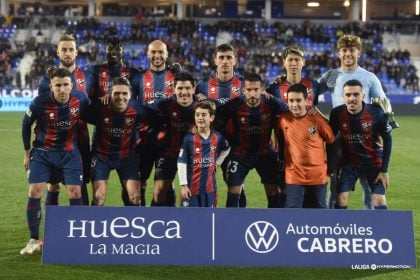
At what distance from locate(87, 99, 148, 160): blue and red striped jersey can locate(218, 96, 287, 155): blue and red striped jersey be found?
796 mm

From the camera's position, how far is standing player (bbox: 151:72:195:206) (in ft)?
22.2

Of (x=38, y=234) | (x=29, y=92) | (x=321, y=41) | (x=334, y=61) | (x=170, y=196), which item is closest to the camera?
(x=38, y=234)

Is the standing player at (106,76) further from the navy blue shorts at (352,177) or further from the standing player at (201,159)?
the navy blue shorts at (352,177)

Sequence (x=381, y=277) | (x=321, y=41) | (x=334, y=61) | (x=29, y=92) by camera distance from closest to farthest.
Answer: (x=381, y=277) < (x=29, y=92) < (x=334, y=61) < (x=321, y=41)

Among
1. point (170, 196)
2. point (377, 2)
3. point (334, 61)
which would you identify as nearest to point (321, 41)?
point (334, 61)

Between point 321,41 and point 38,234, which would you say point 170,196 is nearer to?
point 38,234

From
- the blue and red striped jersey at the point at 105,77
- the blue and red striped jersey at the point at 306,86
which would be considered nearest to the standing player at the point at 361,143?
the blue and red striped jersey at the point at 306,86

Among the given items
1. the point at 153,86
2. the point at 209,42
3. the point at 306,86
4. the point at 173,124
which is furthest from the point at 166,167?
the point at 209,42

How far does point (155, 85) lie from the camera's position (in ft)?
24.2

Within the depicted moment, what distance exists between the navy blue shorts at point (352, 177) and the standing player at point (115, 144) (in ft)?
5.98

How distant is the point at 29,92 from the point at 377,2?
22918mm

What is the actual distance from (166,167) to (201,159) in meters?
0.60

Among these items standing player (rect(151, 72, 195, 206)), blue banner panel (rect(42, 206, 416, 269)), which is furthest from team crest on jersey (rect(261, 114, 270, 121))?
blue banner panel (rect(42, 206, 416, 269))

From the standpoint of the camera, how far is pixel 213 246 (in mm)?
5785
